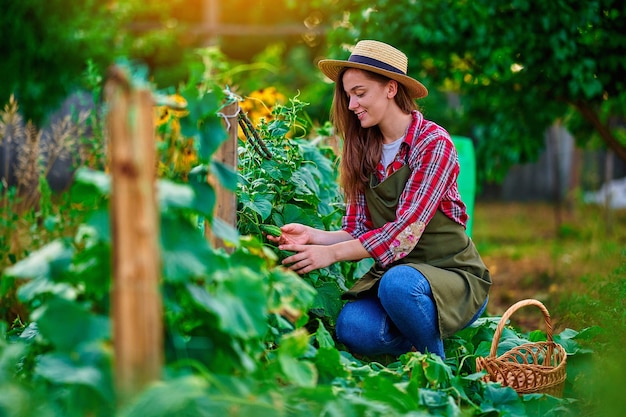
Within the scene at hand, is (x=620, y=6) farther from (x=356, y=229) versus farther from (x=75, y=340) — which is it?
(x=75, y=340)

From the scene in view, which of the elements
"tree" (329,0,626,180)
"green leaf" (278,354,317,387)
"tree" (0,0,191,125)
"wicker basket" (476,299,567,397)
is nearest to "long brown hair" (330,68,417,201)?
"wicker basket" (476,299,567,397)

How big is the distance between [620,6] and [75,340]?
3.93 meters

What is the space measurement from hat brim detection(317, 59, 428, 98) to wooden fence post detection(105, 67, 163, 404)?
1.37 meters

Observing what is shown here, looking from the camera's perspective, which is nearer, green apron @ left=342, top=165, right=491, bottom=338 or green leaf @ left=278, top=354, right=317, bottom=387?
green leaf @ left=278, top=354, right=317, bottom=387

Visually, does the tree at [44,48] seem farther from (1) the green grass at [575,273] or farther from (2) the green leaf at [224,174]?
(2) the green leaf at [224,174]

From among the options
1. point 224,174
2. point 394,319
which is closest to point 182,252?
point 224,174

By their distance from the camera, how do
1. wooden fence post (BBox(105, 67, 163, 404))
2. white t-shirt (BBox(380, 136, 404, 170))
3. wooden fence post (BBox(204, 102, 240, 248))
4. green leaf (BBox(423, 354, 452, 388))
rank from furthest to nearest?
white t-shirt (BBox(380, 136, 404, 170)) < green leaf (BBox(423, 354, 452, 388)) < wooden fence post (BBox(204, 102, 240, 248)) < wooden fence post (BBox(105, 67, 163, 404))

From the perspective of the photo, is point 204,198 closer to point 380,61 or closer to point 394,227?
point 394,227

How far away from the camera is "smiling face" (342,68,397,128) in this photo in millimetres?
2824

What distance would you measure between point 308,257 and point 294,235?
163mm

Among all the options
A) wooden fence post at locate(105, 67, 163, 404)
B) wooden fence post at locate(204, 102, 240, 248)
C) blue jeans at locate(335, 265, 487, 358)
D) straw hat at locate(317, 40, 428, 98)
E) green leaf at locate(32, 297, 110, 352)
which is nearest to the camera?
wooden fence post at locate(105, 67, 163, 404)

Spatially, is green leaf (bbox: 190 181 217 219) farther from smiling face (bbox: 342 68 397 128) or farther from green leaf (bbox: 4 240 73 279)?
smiling face (bbox: 342 68 397 128)

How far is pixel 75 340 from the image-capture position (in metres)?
1.64

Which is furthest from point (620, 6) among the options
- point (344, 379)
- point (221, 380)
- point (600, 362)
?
point (221, 380)
